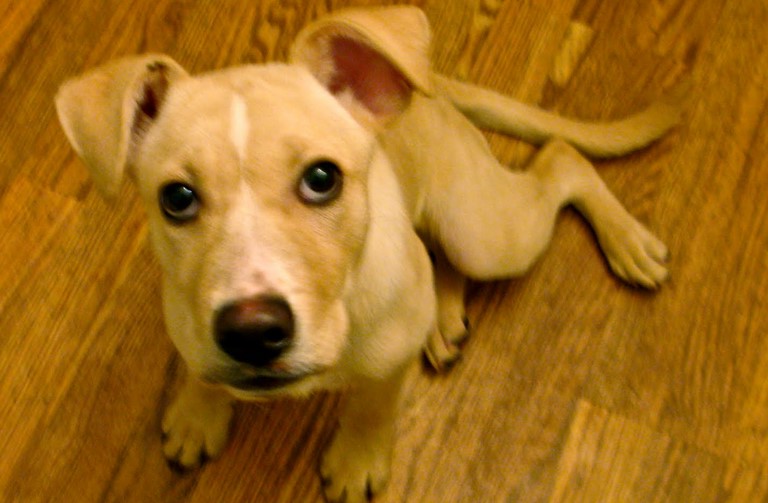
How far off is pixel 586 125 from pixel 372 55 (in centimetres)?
103

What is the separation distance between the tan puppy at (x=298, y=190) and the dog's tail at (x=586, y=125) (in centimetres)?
34

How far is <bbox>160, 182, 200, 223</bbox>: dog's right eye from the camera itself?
1249 mm

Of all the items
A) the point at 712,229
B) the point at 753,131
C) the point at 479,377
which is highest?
the point at 753,131

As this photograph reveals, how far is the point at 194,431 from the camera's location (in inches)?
78.8

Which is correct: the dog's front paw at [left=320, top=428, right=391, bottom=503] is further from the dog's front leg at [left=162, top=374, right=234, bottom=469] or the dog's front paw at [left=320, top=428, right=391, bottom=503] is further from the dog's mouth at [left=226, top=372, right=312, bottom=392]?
the dog's mouth at [left=226, top=372, right=312, bottom=392]

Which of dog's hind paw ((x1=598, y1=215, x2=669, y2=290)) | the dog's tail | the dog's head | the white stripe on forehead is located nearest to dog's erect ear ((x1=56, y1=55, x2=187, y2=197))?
the dog's head

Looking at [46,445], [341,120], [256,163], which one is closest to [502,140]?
[341,120]

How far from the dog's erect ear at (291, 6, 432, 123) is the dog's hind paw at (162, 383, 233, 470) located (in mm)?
916

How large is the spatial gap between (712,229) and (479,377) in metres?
0.79

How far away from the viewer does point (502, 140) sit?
2.29 meters

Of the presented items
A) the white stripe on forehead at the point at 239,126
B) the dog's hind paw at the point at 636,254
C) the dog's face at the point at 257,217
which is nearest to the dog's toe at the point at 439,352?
the dog's hind paw at the point at 636,254

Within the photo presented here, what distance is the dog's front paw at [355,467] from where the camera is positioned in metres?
1.93

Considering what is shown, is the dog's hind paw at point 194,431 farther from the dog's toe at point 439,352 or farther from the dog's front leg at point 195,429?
the dog's toe at point 439,352

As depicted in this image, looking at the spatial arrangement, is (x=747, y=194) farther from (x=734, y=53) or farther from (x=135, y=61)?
(x=135, y=61)
